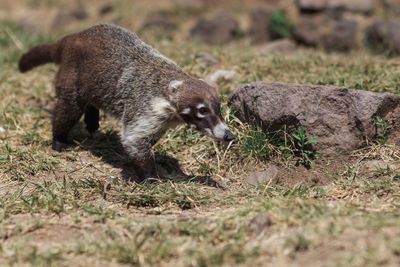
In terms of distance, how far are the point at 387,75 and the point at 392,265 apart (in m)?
4.37

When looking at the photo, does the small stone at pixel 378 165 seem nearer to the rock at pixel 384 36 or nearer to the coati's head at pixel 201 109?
the coati's head at pixel 201 109

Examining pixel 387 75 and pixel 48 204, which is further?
pixel 387 75

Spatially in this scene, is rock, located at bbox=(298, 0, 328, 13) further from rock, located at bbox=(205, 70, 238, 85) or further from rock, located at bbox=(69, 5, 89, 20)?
rock, located at bbox=(69, 5, 89, 20)

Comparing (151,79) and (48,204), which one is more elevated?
(151,79)

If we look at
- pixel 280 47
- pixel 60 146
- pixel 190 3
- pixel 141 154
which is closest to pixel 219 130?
pixel 141 154

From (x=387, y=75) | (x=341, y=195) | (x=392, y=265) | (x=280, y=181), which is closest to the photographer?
(x=392, y=265)

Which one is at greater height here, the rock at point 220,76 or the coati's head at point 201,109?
the coati's head at point 201,109

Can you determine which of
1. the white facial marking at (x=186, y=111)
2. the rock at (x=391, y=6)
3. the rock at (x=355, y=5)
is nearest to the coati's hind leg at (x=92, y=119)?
the white facial marking at (x=186, y=111)

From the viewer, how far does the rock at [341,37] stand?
10.2 m

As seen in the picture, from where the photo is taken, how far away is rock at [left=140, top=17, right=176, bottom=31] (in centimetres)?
1134

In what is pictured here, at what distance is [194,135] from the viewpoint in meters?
6.13

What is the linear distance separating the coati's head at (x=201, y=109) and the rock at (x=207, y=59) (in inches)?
107

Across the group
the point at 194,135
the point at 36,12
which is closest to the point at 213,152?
the point at 194,135

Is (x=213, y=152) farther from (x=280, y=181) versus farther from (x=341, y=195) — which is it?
(x=341, y=195)
